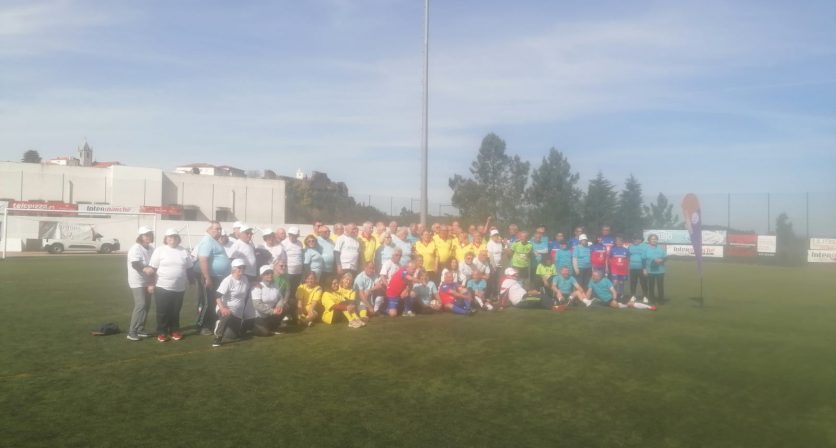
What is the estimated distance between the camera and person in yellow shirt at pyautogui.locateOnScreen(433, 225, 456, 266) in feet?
42.5

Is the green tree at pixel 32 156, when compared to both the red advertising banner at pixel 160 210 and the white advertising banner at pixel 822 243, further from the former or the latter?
the white advertising banner at pixel 822 243

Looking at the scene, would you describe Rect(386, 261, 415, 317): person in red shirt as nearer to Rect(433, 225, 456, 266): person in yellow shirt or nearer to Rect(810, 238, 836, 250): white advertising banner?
Rect(433, 225, 456, 266): person in yellow shirt

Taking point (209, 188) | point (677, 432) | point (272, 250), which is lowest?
point (677, 432)

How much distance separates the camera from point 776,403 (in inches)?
242

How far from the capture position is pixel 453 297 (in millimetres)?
11875

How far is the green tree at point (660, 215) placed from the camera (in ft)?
144

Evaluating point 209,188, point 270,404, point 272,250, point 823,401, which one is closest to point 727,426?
point 823,401

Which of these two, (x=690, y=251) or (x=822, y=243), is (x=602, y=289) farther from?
(x=822, y=243)

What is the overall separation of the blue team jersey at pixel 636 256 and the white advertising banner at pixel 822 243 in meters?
25.1

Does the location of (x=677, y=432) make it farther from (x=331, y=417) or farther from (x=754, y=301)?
(x=754, y=301)

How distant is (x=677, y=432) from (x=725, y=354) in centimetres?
348

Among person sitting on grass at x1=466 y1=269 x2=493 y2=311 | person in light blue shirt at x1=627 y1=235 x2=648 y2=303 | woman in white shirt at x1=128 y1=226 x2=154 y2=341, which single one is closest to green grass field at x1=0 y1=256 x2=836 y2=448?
woman in white shirt at x1=128 y1=226 x2=154 y2=341

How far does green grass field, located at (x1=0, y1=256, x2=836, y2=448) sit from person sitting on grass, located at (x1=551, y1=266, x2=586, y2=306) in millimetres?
1939

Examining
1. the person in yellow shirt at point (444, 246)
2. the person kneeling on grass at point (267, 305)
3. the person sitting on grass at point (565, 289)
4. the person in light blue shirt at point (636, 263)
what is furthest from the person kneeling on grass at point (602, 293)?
the person kneeling on grass at point (267, 305)
